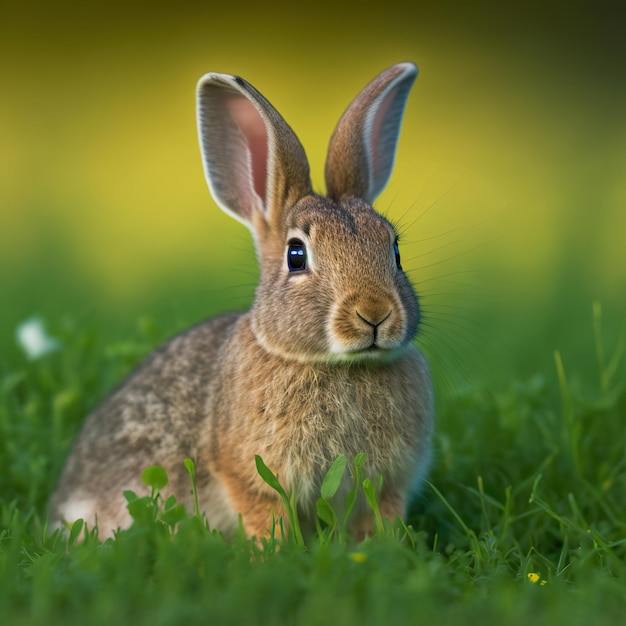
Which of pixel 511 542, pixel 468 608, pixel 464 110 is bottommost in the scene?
pixel 511 542

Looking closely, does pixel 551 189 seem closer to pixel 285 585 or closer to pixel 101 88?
pixel 101 88

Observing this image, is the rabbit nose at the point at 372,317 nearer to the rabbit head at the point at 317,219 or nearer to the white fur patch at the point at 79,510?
the rabbit head at the point at 317,219

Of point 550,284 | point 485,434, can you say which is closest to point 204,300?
point 550,284

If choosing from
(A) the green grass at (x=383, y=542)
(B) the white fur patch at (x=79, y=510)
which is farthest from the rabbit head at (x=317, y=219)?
(B) the white fur patch at (x=79, y=510)

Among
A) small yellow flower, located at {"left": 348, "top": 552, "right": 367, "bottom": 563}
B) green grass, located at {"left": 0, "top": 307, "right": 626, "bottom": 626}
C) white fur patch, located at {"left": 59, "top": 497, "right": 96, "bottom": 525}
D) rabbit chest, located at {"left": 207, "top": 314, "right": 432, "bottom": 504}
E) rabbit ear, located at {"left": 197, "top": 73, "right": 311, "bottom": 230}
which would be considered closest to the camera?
green grass, located at {"left": 0, "top": 307, "right": 626, "bottom": 626}

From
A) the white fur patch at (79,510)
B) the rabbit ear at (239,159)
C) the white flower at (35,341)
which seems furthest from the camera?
the white flower at (35,341)

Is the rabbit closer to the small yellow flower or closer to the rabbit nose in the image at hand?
the rabbit nose

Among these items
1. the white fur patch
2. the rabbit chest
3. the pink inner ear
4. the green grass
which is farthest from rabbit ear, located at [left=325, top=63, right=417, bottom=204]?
the white fur patch
